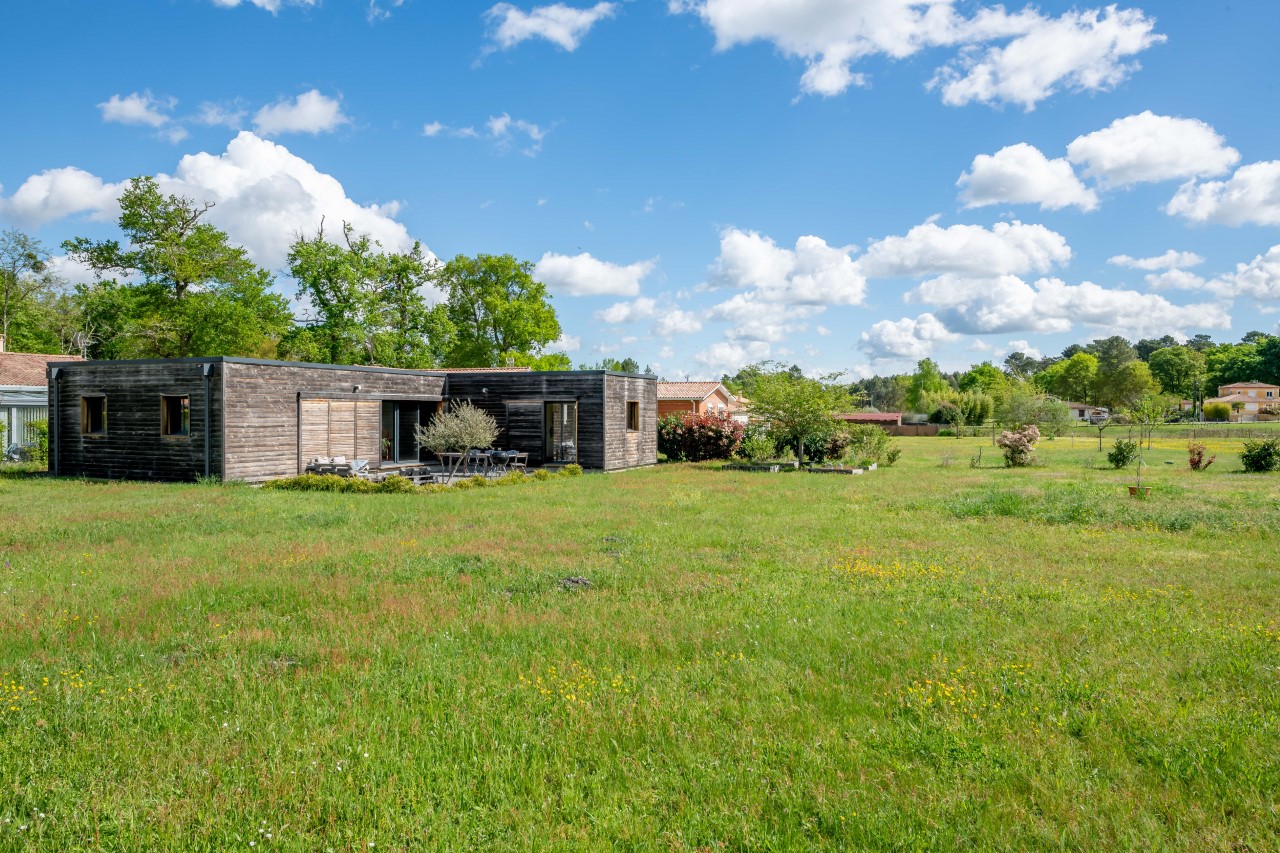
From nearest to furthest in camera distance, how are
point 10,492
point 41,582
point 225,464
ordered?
1. point 41,582
2. point 10,492
3. point 225,464

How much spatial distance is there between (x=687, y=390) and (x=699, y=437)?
15125 millimetres

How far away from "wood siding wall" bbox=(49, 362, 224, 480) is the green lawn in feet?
29.9

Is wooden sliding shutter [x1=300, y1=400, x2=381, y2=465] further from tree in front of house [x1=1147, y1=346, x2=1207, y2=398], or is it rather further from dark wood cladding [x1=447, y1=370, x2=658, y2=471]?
tree in front of house [x1=1147, y1=346, x2=1207, y2=398]

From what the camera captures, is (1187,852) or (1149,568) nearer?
(1187,852)

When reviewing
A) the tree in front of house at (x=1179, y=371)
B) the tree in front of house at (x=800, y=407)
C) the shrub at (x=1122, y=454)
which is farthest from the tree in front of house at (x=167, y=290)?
the tree in front of house at (x=1179, y=371)

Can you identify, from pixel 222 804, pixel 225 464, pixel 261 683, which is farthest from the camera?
pixel 225 464

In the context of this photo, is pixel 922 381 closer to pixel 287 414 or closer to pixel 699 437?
pixel 699 437

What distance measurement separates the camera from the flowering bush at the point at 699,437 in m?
29.0

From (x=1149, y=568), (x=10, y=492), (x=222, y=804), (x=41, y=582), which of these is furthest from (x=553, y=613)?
(x=10, y=492)

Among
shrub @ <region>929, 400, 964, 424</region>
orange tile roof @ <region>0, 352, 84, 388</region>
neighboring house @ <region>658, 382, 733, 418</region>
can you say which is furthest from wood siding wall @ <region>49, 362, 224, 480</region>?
shrub @ <region>929, 400, 964, 424</region>

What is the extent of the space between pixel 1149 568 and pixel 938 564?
2.62 meters

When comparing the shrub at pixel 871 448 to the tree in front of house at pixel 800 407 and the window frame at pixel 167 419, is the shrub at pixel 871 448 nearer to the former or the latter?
the tree in front of house at pixel 800 407

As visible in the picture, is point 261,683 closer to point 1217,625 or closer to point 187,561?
point 187,561

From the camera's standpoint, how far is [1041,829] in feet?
11.6
